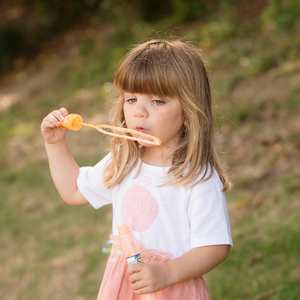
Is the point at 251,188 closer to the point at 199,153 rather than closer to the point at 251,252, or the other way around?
the point at 251,252

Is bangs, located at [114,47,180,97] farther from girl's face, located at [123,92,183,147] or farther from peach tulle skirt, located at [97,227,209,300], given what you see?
peach tulle skirt, located at [97,227,209,300]

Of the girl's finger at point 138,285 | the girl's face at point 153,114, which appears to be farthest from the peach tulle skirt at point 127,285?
the girl's face at point 153,114

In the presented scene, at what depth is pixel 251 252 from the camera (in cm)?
386

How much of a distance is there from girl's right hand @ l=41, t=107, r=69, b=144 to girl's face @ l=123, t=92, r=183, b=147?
270 millimetres

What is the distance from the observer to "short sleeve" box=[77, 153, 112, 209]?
7.75ft

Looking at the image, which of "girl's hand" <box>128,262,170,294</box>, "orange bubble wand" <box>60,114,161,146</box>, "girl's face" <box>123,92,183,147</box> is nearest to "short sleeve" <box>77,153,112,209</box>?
"orange bubble wand" <box>60,114,161,146</box>

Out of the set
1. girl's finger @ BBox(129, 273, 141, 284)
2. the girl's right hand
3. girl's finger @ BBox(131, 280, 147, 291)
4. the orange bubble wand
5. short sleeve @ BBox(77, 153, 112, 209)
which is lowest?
girl's finger @ BBox(131, 280, 147, 291)

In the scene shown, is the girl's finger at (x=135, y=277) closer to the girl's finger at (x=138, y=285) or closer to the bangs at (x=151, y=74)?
the girl's finger at (x=138, y=285)

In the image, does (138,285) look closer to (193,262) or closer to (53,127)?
(193,262)

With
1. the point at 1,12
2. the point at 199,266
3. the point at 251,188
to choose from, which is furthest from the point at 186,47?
the point at 1,12

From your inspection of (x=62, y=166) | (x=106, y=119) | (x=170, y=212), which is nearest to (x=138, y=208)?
(x=170, y=212)

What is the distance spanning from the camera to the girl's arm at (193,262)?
6.89 feet

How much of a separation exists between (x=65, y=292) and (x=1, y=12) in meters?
6.69

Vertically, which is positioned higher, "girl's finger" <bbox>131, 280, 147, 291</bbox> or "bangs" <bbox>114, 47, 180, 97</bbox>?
"bangs" <bbox>114, 47, 180, 97</bbox>
